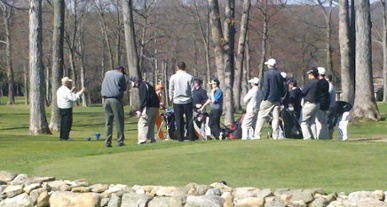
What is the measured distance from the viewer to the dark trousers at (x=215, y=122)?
18766 mm

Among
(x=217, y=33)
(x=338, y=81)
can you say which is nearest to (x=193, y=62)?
(x=338, y=81)

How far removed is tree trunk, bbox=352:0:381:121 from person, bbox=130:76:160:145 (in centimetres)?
1363

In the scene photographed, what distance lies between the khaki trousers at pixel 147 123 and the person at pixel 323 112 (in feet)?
13.7

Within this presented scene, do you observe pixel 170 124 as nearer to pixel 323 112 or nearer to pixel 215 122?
pixel 215 122

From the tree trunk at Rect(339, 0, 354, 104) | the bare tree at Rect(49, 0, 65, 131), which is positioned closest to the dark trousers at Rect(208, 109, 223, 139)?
the bare tree at Rect(49, 0, 65, 131)

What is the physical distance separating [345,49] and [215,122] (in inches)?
475

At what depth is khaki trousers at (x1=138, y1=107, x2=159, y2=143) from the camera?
16.2 meters

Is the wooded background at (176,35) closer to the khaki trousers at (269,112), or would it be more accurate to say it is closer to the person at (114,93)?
the khaki trousers at (269,112)

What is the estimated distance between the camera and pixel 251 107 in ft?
56.3

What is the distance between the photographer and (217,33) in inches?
998

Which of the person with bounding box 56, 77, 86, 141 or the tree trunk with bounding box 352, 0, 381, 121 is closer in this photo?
the person with bounding box 56, 77, 86, 141

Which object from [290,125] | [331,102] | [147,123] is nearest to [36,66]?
[147,123]

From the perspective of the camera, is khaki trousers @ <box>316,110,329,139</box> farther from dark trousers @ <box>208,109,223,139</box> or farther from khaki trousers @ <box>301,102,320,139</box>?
dark trousers @ <box>208,109,223,139</box>

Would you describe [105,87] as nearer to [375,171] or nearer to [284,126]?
[284,126]
